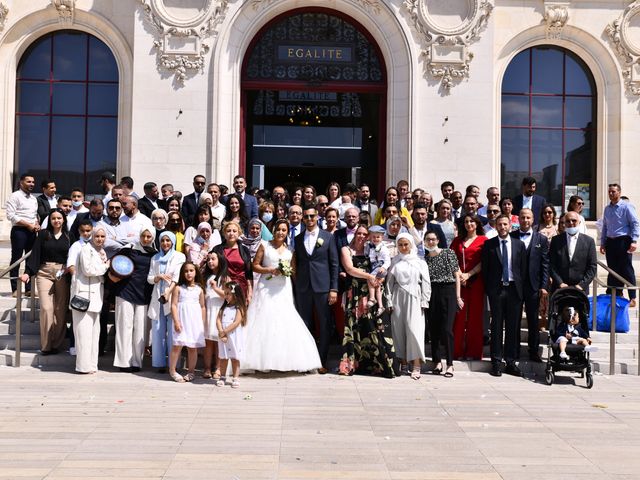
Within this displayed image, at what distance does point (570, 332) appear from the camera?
32.8 feet

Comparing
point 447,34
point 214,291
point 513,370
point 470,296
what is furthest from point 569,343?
point 447,34

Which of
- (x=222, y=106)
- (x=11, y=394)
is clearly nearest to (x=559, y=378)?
(x=11, y=394)

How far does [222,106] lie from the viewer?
15961 mm

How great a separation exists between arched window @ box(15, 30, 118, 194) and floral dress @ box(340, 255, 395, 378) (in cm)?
888

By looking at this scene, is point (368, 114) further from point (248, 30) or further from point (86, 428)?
point (86, 428)

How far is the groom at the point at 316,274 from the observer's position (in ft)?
34.0

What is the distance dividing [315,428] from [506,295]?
4458mm

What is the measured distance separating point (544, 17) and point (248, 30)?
22.5ft

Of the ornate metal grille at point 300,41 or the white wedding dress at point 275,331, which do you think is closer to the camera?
the white wedding dress at point 275,331

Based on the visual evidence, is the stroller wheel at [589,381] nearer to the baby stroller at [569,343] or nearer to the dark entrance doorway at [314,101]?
the baby stroller at [569,343]

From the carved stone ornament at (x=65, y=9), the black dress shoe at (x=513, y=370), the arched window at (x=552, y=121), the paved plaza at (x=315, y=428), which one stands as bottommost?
the paved plaza at (x=315, y=428)

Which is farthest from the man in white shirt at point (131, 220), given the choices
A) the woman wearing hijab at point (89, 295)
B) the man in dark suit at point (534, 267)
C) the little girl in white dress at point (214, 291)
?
the man in dark suit at point (534, 267)

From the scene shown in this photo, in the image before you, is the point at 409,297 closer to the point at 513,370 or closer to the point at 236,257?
the point at 513,370

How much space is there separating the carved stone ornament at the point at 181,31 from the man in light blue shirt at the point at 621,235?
8983 millimetres
